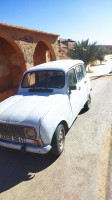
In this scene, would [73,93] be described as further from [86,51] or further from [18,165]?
[86,51]

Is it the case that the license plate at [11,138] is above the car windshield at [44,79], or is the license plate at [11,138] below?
below

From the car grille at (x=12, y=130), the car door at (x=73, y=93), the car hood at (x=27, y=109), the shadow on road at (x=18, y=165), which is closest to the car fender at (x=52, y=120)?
the car hood at (x=27, y=109)

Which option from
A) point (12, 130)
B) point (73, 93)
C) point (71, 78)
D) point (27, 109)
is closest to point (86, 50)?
point (71, 78)

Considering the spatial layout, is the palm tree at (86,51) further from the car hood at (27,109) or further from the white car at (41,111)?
→ the car hood at (27,109)

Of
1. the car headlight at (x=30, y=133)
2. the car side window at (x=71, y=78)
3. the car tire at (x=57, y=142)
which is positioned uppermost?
the car side window at (x=71, y=78)

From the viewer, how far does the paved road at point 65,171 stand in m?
2.84

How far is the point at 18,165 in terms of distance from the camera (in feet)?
12.2

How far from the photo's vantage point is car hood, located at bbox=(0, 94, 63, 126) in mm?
3195

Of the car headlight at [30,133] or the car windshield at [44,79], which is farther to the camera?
the car windshield at [44,79]

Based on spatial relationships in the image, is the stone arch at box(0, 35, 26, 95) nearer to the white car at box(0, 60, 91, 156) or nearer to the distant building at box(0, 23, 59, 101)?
the distant building at box(0, 23, 59, 101)

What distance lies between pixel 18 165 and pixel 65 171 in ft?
3.72

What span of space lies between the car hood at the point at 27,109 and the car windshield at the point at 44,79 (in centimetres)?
50

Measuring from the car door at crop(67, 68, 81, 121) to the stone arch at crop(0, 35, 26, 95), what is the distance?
555cm

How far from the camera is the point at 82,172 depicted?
3.23 m
